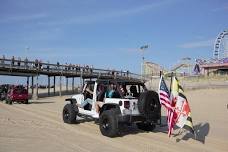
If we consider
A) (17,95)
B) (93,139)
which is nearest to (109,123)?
(93,139)

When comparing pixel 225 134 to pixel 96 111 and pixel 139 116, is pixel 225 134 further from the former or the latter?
pixel 96 111

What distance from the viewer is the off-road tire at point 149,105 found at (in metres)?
13.3

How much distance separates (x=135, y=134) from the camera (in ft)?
45.8

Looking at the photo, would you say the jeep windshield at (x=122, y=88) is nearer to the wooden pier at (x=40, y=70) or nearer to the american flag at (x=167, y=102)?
the american flag at (x=167, y=102)

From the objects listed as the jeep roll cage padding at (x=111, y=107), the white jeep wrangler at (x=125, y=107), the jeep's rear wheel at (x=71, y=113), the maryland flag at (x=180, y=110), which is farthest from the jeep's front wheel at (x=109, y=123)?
the jeep's rear wheel at (x=71, y=113)

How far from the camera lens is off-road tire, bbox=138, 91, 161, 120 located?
1327cm

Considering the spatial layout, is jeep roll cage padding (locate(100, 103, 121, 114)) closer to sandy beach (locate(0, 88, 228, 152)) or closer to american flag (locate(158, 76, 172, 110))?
sandy beach (locate(0, 88, 228, 152))

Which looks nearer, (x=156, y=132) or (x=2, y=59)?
(x=156, y=132)

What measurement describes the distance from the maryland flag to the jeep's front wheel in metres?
1.96

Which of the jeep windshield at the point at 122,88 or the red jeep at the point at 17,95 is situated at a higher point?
the jeep windshield at the point at 122,88

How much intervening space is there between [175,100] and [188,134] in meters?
1.92

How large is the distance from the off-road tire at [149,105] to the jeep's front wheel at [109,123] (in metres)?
0.99

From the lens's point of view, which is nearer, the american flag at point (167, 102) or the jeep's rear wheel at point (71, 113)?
the american flag at point (167, 102)

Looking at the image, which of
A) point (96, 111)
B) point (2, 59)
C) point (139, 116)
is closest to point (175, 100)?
point (139, 116)
